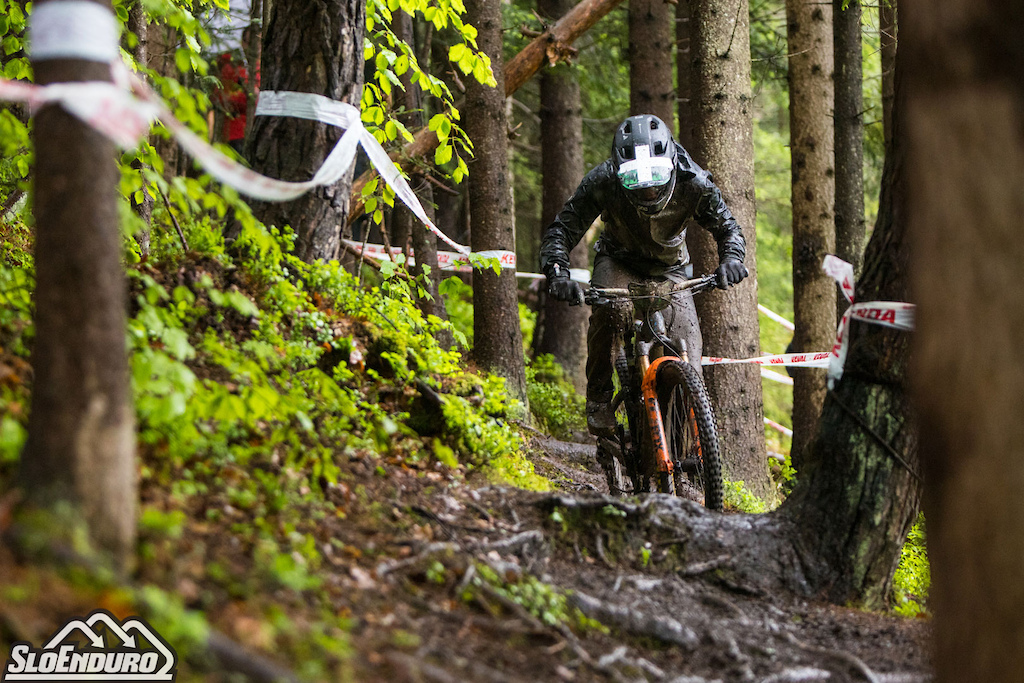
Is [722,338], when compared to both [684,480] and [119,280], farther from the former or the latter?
[119,280]

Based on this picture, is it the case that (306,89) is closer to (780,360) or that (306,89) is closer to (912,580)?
(780,360)

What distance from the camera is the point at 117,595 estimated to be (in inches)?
93.3

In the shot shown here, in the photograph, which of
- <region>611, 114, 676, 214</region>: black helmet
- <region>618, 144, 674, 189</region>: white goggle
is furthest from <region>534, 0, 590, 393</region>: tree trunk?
<region>618, 144, 674, 189</region>: white goggle

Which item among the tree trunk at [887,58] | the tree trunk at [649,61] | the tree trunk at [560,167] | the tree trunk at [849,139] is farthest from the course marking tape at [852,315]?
the tree trunk at [649,61]

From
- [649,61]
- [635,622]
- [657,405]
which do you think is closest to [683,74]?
[649,61]

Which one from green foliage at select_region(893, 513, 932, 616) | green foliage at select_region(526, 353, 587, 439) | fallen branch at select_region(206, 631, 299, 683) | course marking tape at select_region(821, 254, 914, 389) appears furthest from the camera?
green foliage at select_region(526, 353, 587, 439)

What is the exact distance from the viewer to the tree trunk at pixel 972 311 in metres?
2.47

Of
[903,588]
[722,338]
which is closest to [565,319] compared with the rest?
[722,338]

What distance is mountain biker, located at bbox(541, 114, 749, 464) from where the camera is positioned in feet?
19.1

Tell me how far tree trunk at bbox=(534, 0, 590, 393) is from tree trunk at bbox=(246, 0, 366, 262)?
7.07m

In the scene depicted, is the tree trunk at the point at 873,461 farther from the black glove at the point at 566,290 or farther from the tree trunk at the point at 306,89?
the tree trunk at the point at 306,89

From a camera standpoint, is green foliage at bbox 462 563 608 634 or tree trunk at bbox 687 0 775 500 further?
tree trunk at bbox 687 0 775 500

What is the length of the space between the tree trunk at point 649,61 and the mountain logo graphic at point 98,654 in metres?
11.0

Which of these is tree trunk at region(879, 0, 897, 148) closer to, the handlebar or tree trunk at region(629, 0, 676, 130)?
tree trunk at region(629, 0, 676, 130)
